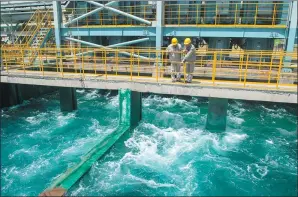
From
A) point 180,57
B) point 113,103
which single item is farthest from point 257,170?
point 113,103

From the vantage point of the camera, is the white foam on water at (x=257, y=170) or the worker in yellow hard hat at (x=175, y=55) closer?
the white foam on water at (x=257, y=170)

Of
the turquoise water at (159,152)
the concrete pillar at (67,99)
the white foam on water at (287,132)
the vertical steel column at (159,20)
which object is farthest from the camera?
the vertical steel column at (159,20)

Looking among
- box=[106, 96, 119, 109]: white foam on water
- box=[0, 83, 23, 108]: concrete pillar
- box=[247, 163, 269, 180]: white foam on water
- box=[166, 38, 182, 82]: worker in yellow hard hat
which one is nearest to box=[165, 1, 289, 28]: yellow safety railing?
box=[106, 96, 119, 109]: white foam on water

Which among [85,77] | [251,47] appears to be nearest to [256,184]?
[85,77]

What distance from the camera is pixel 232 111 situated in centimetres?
1201

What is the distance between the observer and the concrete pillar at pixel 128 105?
829 centimetres

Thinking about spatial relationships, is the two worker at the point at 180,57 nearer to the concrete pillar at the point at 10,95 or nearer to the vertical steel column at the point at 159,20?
the vertical steel column at the point at 159,20

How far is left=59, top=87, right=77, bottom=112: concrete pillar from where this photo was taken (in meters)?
11.1

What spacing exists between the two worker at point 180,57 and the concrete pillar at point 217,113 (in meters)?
1.23

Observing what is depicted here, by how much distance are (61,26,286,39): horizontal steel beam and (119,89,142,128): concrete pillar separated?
4.54m

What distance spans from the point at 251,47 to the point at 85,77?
9022 mm

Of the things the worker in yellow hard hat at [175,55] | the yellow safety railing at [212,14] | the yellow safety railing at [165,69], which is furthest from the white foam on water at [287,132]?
the yellow safety railing at [212,14]

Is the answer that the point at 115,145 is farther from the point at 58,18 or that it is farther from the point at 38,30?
the point at 38,30

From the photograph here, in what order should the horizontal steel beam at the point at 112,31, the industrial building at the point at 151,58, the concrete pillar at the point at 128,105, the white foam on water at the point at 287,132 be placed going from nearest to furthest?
1. the industrial building at the point at 151,58
2. the concrete pillar at the point at 128,105
3. the white foam on water at the point at 287,132
4. the horizontal steel beam at the point at 112,31
